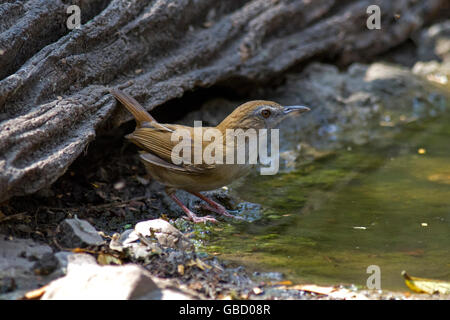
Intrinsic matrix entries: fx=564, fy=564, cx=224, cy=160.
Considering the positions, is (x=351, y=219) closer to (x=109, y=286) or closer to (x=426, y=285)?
(x=426, y=285)

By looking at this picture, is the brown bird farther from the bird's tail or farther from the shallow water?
the shallow water

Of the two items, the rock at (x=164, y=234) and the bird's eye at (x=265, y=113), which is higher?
the bird's eye at (x=265, y=113)

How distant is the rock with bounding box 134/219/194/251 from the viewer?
14.1ft

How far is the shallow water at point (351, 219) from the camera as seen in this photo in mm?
4141

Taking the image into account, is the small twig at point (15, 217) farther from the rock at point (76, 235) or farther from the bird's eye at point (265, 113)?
the bird's eye at point (265, 113)

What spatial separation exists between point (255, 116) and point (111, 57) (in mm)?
1490

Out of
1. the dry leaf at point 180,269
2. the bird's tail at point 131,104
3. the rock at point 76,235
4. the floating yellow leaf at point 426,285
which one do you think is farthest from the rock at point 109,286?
the bird's tail at point 131,104

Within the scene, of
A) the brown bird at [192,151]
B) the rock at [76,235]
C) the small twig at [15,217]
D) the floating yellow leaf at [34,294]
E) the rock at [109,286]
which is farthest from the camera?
the brown bird at [192,151]

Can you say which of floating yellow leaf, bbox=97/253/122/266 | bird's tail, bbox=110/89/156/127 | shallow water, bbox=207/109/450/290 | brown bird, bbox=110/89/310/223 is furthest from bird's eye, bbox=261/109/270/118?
floating yellow leaf, bbox=97/253/122/266

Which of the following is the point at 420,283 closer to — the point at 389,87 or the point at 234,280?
the point at 234,280

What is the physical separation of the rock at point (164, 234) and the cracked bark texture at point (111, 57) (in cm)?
76

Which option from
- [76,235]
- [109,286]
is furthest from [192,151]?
[109,286]

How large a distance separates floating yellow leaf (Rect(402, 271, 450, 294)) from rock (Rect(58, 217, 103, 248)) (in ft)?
7.08

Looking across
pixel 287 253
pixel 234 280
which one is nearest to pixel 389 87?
pixel 287 253
